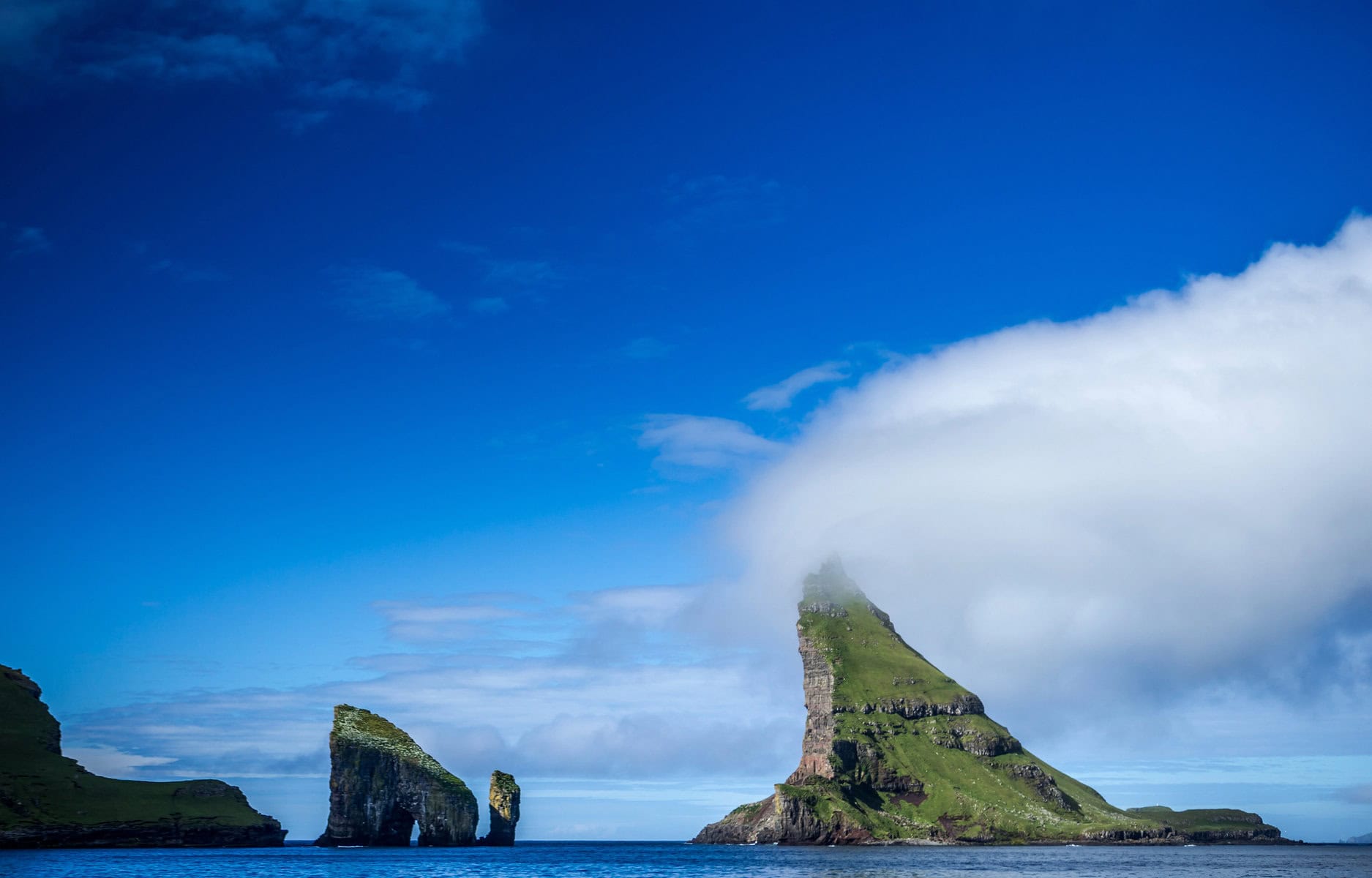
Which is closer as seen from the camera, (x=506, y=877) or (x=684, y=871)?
(x=506, y=877)

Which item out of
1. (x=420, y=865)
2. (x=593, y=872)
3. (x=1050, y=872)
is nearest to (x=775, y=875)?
(x=593, y=872)

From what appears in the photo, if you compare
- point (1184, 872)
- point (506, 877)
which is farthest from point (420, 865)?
point (1184, 872)

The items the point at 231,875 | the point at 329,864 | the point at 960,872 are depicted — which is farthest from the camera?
the point at 329,864

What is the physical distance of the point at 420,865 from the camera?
16688cm

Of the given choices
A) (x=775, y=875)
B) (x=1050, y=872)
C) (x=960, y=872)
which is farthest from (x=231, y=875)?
(x=1050, y=872)

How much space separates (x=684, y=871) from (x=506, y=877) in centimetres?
3054

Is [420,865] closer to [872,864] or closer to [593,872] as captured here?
[593,872]

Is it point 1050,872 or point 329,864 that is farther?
point 329,864

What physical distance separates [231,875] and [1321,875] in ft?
514

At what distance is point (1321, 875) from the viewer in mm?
153375

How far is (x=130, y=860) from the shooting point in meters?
180

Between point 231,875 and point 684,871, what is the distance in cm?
6438

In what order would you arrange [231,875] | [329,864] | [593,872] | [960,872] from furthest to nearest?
[329,864], [593,872], [960,872], [231,875]

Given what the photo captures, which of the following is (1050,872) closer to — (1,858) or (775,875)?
(775,875)
